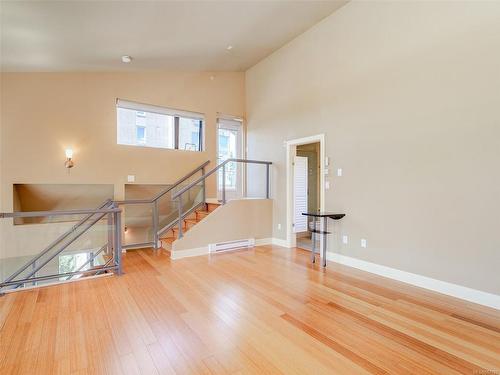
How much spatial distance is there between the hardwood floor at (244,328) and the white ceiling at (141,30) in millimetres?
3222

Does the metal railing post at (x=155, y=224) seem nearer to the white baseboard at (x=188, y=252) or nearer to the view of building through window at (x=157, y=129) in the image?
the white baseboard at (x=188, y=252)

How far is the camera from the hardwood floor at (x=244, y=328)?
5.93 ft

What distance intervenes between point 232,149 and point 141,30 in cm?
348

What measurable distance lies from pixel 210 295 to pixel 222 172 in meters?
2.84

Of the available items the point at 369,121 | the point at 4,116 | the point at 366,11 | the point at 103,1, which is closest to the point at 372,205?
the point at 369,121

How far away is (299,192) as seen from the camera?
5.57 meters

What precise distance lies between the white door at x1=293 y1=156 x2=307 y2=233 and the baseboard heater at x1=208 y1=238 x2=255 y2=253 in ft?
3.32

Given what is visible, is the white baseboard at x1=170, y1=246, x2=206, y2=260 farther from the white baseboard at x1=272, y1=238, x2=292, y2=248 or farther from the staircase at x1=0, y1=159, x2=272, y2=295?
the white baseboard at x1=272, y1=238, x2=292, y2=248

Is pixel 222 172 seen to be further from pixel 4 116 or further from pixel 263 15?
pixel 4 116

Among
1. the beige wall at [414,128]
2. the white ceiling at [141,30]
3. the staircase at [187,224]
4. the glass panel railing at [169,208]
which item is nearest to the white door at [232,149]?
the staircase at [187,224]

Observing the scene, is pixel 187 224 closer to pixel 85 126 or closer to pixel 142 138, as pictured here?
pixel 142 138

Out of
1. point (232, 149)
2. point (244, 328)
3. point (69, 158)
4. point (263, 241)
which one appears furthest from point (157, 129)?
point (244, 328)

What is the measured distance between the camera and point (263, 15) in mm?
4125

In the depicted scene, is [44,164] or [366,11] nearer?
[366,11]
